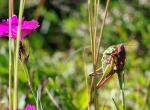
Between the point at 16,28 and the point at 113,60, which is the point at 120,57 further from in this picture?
the point at 16,28

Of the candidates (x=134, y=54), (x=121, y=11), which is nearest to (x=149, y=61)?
(x=134, y=54)

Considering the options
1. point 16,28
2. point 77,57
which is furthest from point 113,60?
point 77,57

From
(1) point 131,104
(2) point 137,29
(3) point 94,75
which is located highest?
(2) point 137,29

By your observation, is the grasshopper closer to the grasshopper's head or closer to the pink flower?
the grasshopper's head

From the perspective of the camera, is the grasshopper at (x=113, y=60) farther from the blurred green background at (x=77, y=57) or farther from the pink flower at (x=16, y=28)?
the blurred green background at (x=77, y=57)

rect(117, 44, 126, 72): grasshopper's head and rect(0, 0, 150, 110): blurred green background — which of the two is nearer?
rect(117, 44, 126, 72): grasshopper's head

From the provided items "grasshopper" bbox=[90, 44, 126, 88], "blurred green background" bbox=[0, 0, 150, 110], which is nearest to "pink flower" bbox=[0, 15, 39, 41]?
"grasshopper" bbox=[90, 44, 126, 88]

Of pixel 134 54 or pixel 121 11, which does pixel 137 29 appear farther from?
pixel 121 11

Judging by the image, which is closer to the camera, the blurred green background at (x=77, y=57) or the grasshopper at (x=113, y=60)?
the grasshopper at (x=113, y=60)

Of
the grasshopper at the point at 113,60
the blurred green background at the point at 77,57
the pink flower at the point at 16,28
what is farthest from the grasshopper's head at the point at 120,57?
the blurred green background at the point at 77,57
